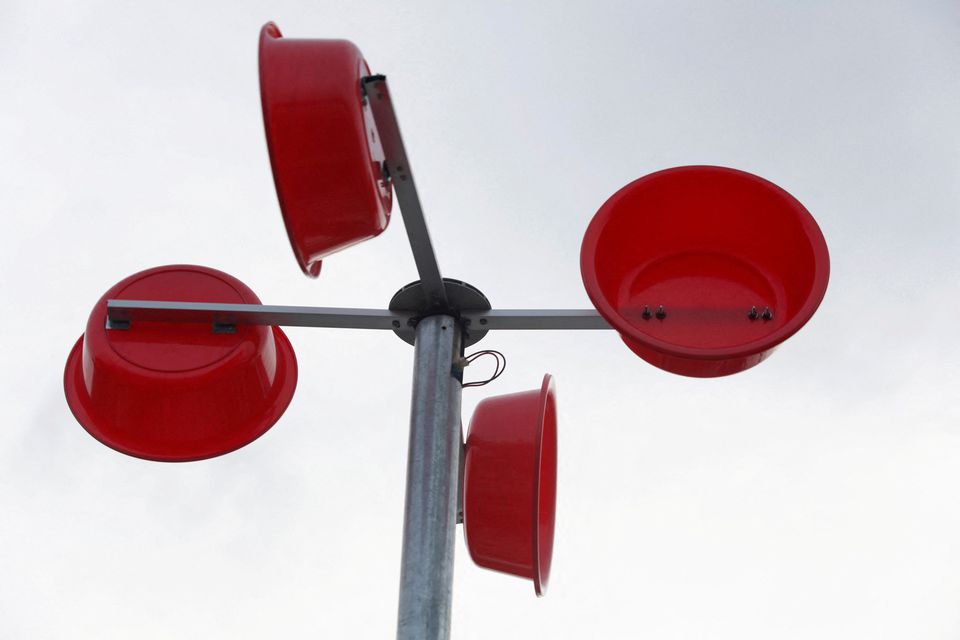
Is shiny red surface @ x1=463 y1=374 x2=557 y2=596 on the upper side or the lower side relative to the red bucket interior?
lower

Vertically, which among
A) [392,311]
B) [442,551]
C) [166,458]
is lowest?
[442,551]

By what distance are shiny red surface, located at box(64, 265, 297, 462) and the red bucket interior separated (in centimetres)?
139

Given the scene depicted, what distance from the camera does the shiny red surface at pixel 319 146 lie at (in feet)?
11.3

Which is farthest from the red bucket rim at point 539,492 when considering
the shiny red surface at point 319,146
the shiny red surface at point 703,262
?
the shiny red surface at point 319,146

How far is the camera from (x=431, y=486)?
3.49 meters

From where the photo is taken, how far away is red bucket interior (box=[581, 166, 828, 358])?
3.77 m

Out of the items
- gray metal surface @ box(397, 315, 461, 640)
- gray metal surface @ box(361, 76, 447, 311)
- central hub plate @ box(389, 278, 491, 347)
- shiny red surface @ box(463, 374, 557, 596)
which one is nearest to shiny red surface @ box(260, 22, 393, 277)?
gray metal surface @ box(361, 76, 447, 311)

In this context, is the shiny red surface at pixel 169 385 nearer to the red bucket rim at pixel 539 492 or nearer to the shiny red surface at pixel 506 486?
the shiny red surface at pixel 506 486

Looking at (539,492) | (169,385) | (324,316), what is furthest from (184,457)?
(539,492)

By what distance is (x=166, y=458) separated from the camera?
4.20 metres

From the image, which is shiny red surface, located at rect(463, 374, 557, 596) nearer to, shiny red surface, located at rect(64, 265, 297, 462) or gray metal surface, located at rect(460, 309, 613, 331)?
gray metal surface, located at rect(460, 309, 613, 331)

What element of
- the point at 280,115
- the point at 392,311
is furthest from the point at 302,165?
the point at 392,311

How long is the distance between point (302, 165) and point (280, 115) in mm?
168

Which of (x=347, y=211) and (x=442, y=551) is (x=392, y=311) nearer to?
(x=347, y=211)
